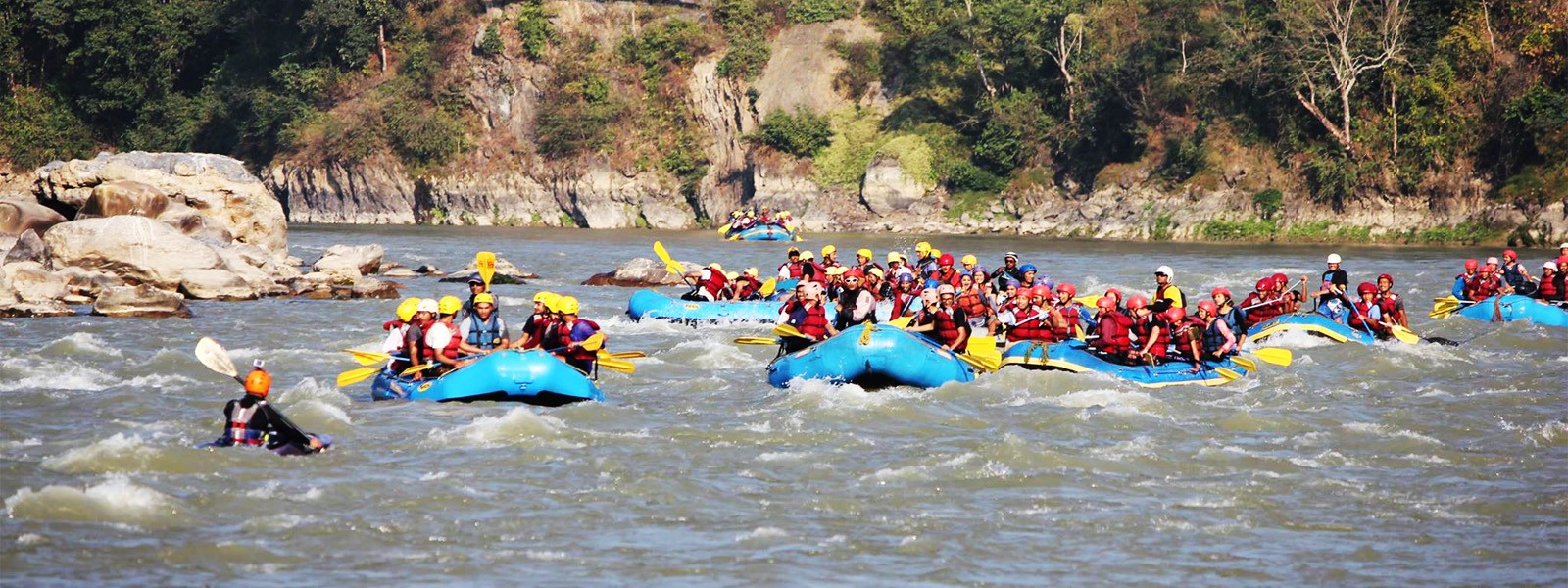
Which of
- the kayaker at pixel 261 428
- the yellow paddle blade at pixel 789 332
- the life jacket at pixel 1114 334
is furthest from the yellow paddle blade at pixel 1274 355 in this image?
the kayaker at pixel 261 428

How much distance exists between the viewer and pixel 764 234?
170 feet

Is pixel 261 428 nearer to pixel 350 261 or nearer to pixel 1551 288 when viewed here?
pixel 350 261

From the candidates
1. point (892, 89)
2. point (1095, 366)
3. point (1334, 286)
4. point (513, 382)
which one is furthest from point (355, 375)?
point (892, 89)

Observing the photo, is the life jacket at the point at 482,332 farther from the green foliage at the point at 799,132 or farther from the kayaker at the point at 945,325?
the green foliage at the point at 799,132

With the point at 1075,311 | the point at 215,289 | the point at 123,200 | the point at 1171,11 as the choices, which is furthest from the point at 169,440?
the point at 1171,11

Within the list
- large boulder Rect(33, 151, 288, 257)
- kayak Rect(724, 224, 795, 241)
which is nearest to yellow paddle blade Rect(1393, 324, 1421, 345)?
large boulder Rect(33, 151, 288, 257)

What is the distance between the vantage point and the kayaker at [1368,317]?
22.9 m

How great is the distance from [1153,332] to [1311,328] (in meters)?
5.45

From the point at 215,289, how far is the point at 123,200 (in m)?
5.49

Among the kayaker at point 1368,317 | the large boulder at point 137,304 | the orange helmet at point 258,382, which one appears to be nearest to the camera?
the orange helmet at point 258,382

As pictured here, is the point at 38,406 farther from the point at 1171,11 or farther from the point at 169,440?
the point at 1171,11

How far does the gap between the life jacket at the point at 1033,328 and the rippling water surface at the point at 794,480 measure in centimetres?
128

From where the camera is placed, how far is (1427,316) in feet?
90.1

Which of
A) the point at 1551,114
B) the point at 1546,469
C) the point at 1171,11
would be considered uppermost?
the point at 1171,11
